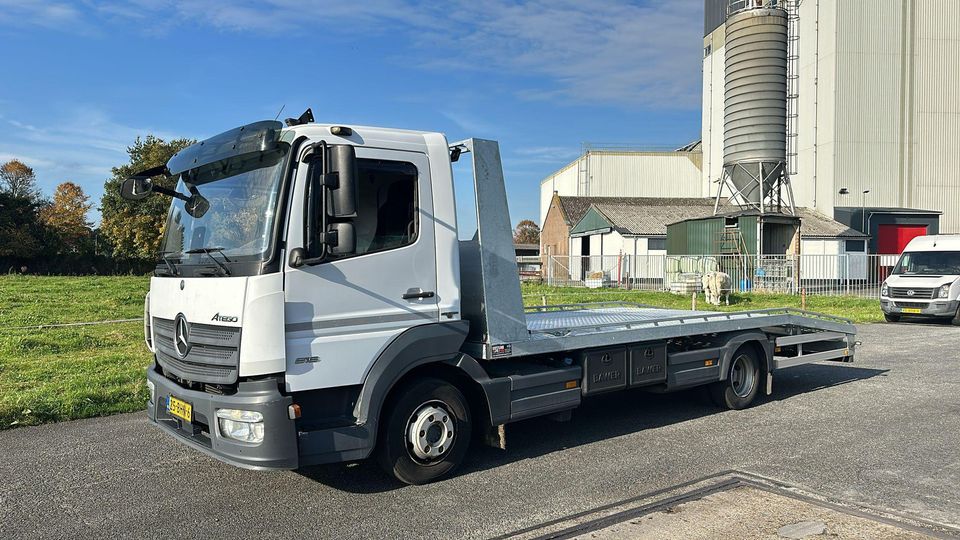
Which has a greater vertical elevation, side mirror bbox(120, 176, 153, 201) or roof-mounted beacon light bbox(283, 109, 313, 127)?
roof-mounted beacon light bbox(283, 109, 313, 127)

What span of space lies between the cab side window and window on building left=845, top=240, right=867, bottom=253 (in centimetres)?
3822

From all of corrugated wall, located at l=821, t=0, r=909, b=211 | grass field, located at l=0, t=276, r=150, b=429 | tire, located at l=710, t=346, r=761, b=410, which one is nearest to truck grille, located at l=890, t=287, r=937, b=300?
tire, located at l=710, t=346, r=761, b=410

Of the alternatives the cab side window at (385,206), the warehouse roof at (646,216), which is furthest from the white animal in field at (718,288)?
the cab side window at (385,206)

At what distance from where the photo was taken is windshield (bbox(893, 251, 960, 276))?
17469 millimetres

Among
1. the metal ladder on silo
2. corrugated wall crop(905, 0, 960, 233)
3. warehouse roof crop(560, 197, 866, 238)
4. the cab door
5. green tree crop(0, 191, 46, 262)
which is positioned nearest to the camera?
the cab door

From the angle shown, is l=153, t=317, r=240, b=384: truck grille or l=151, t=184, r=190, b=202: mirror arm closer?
l=153, t=317, r=240, b=384: truck grille

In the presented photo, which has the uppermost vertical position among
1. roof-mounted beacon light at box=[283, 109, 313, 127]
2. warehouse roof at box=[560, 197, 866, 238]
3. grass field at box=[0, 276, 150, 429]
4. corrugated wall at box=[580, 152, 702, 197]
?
corrugated wall at box=[580, 152, 702, 197]

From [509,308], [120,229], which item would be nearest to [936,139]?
[509,308]

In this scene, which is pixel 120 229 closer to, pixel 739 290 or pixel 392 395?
pixel 739 290

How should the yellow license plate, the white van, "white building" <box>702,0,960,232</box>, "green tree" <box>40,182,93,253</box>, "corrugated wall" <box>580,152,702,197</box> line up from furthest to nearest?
"green tree" <box>40,182,93,253</box>, "corrugated wall" <box>580,152,702,197</box>, "white building" <box>702,0,960,232</box>, the white van, the yellow license plate

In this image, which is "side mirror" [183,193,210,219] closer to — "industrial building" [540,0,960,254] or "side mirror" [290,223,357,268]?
"side mirror" [290,223,357,268]

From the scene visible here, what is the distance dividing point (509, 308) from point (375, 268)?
126 centimetres

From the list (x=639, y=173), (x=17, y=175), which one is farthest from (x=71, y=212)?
(x=639, y=173)

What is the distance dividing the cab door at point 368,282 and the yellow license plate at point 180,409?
831 millimetres
